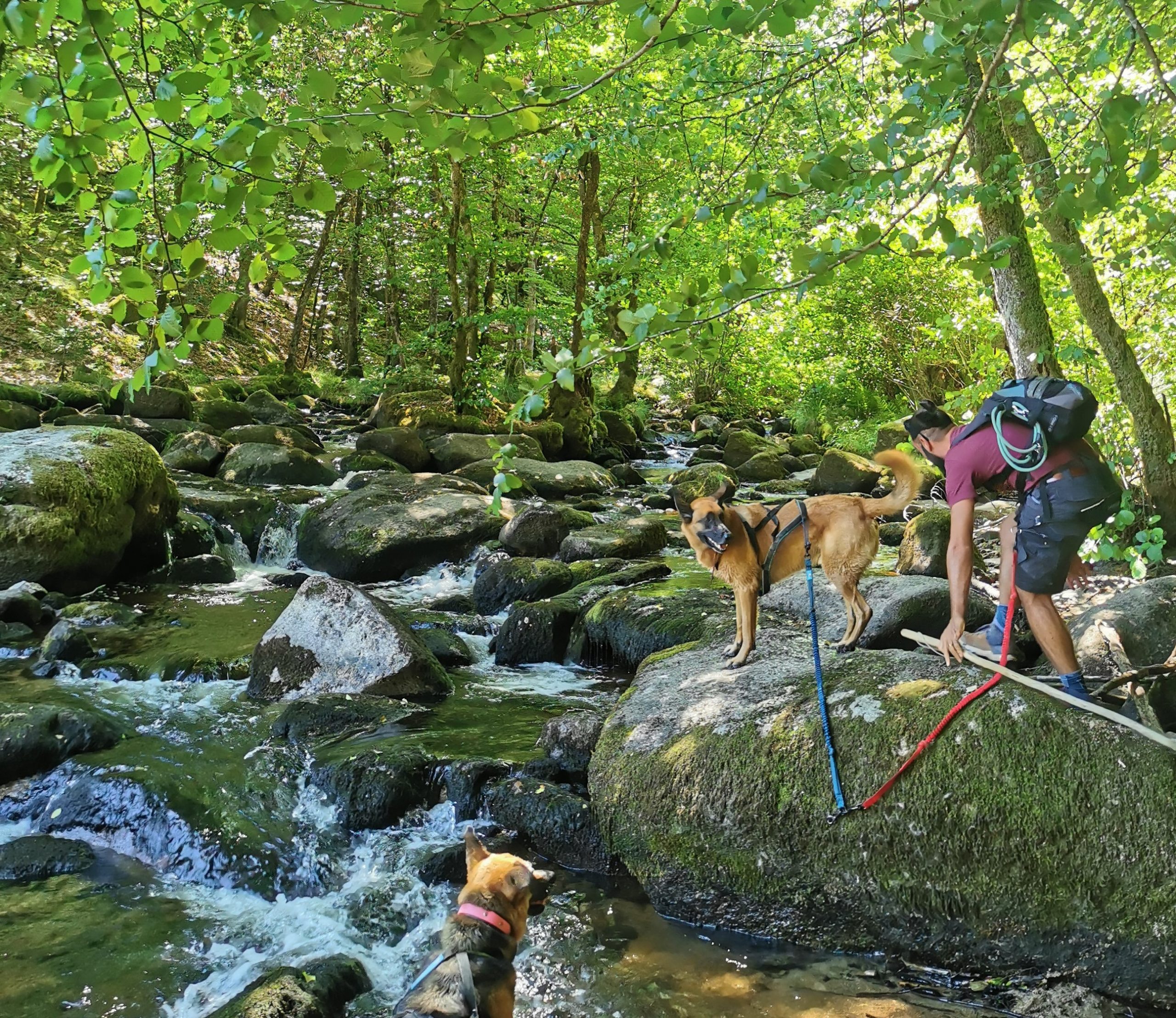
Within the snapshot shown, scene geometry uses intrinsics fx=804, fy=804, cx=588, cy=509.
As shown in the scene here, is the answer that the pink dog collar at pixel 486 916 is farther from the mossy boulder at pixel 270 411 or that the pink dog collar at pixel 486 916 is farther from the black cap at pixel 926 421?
the mossy boulder at pixel 270 411

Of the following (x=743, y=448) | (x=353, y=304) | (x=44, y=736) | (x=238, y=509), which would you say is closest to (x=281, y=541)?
(x=238, y=509)

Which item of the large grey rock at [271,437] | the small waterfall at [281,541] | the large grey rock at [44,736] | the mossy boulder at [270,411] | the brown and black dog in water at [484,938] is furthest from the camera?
the mossy boulder at [270,411]

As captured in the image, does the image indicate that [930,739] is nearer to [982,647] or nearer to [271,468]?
A: [982,647]

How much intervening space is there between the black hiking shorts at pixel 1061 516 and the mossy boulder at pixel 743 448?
765 inches

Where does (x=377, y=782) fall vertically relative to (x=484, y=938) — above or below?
above

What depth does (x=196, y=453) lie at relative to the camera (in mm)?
17250

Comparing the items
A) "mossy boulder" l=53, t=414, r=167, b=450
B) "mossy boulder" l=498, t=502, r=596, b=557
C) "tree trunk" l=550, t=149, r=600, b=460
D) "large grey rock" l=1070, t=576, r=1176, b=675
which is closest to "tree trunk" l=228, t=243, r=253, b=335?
"mossy boulder" l=53, t=414, r=167, b=450

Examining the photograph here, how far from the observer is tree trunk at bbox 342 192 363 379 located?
1110 inches

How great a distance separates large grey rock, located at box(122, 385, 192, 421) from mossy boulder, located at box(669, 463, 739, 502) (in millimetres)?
12868

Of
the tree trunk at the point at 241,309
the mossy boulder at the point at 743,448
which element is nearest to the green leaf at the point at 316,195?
the mossy boulder at the point at 743,448

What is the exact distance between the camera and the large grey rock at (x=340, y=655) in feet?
26.4

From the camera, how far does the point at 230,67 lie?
258 centimetres

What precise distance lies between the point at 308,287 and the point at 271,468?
14136 mm

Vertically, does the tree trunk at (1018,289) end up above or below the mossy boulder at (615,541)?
above
